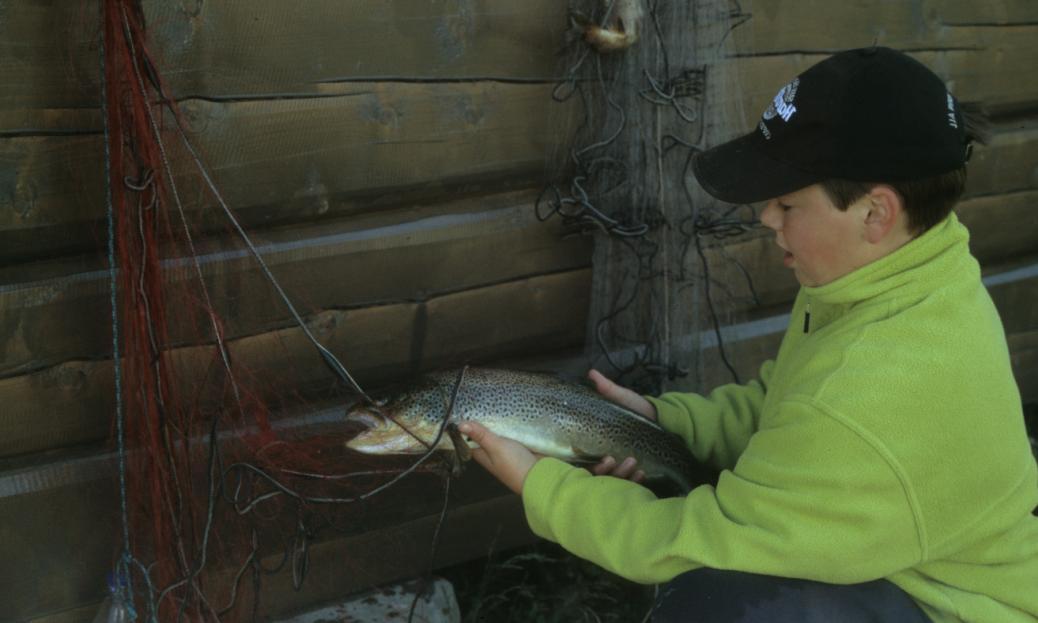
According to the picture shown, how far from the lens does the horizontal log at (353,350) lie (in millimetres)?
2479

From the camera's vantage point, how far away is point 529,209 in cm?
306

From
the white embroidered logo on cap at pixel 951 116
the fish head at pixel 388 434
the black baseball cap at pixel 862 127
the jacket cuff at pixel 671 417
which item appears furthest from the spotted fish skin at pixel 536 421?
the white embroidered logo on cap at pixel 951 116

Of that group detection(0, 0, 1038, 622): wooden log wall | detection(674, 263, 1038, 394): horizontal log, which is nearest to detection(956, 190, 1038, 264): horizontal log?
detection(674, 263, 1038, 394): horizontal log

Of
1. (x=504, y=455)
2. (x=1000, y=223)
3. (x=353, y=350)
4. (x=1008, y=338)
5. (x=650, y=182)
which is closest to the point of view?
(x=504, y=455)

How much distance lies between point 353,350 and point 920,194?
1439mm

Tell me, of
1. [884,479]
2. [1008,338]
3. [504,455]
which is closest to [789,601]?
[884,479]

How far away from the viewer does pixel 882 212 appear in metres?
2.08

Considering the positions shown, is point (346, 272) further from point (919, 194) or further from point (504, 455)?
point (919, 194)

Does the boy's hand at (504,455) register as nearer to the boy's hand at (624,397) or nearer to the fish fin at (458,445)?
the fish fin at (458,445)

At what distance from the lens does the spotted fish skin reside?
8.02 ft

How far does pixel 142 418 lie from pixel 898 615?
5.30ft

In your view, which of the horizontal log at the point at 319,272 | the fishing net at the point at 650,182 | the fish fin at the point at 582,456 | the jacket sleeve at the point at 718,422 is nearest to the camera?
the horizontal log at the point at 319,272

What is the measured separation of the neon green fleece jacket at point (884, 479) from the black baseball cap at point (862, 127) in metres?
0.17

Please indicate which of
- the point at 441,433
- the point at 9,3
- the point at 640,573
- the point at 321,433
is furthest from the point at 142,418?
the point at 640,573
